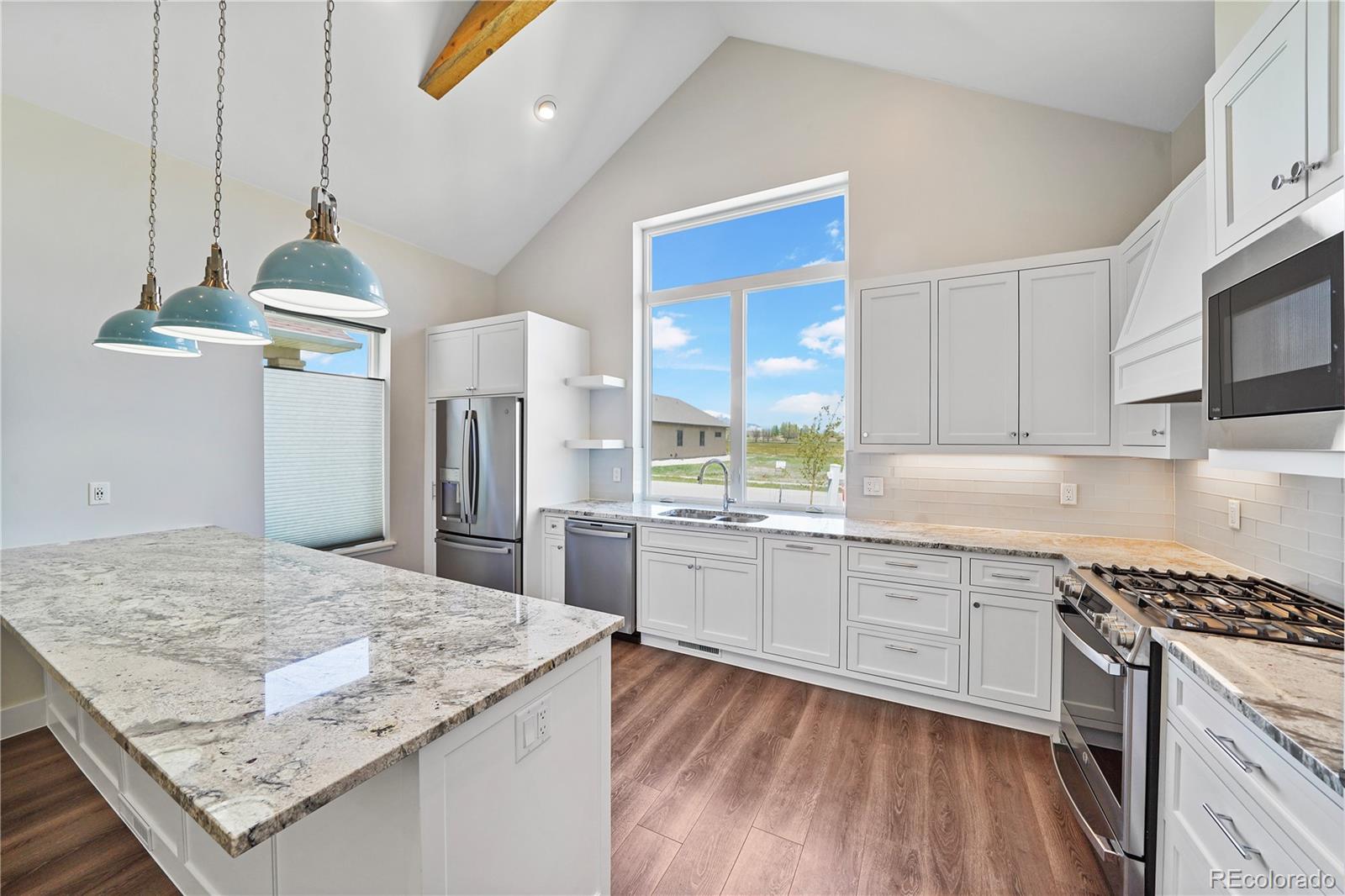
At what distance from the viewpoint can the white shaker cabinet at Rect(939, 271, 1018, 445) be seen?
107 inches

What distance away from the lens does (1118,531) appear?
276 cm

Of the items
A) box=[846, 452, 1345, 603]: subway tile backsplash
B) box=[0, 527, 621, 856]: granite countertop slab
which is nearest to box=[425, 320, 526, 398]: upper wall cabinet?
box=[0, 527, 621, 856]: granite countertop slab

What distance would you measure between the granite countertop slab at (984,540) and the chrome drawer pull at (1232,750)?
1.11 m

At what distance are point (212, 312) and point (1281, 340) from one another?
9.65 ft

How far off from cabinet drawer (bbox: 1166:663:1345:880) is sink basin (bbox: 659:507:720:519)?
2.54 m

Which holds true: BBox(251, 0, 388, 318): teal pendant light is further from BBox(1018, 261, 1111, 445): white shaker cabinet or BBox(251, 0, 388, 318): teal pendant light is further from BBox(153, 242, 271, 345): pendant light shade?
BBox(1018, 261, 1111, 445): white shaker cabinet

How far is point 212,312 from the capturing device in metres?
1.66

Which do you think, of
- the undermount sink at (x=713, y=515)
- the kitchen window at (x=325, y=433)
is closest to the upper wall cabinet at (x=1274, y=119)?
the undermount sink at (x=713, y=515)

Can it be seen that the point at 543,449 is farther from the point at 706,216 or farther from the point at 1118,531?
the point at 1118,531

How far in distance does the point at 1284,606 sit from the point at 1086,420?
1207 millimetres

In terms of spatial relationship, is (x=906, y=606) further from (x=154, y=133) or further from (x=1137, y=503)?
(x=154, y=133)

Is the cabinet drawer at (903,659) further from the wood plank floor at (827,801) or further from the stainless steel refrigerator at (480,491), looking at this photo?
the stainless steel refrigerator at (480,491)

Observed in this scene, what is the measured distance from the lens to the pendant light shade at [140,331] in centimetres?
192

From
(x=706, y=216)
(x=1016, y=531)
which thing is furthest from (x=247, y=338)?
(x=1016, y=531)
